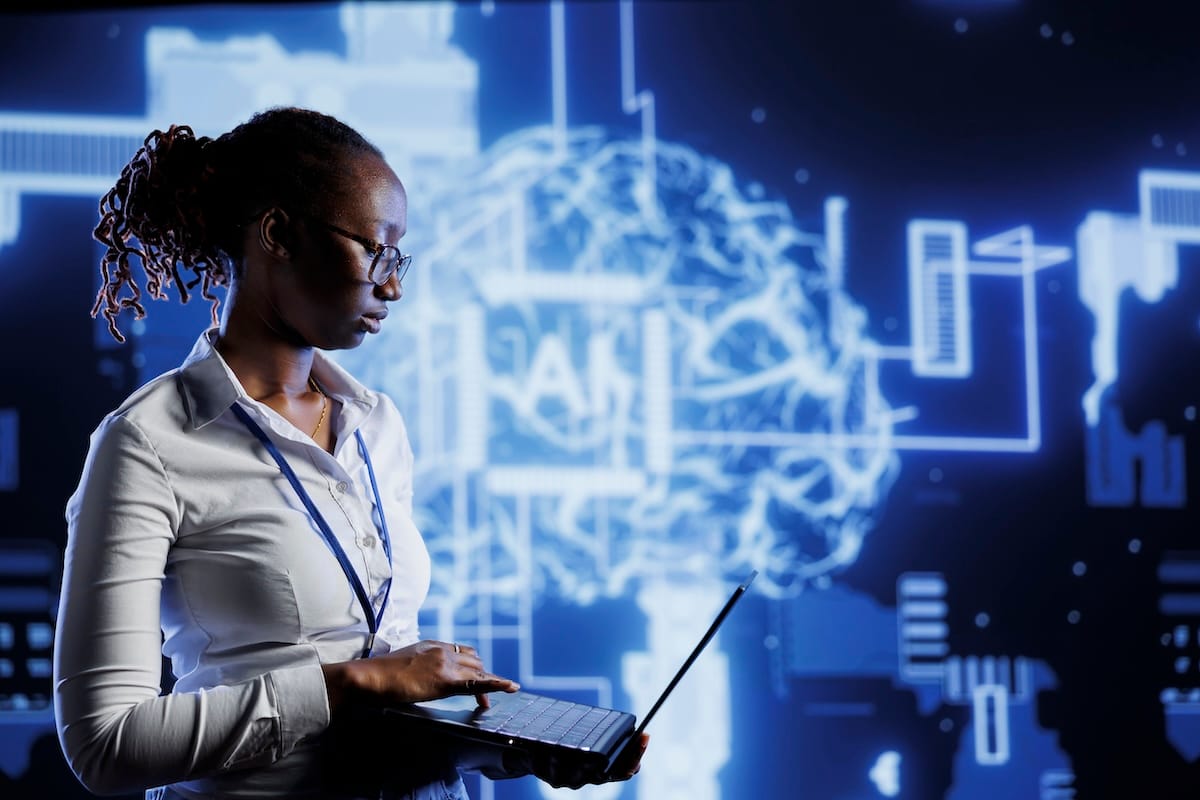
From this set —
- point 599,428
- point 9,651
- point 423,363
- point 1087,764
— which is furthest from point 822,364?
point 9,651

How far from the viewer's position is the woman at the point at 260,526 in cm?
Answer: 98

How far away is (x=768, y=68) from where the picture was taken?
3143 mm

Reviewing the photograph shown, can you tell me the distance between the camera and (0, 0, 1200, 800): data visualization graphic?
2.86 m

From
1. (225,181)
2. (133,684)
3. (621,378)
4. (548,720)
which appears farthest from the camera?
(621,378)

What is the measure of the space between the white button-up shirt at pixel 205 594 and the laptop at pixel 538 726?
10 centimetres

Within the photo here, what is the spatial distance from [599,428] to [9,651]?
4.79ft

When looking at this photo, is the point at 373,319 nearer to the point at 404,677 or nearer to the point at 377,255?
the point at 377,255

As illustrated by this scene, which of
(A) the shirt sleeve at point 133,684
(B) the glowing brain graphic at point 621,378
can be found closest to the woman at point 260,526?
(A) the shirt sleeve at point 133,684

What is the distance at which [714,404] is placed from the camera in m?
2.99

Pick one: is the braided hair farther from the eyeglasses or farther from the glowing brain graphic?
the glowing brain graphic

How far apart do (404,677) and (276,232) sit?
0.45 meters

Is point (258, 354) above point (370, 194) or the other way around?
the other way around

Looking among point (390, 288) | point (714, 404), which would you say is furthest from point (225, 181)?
point (714, 404)

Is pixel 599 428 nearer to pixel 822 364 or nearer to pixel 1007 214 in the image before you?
pixel 822 364
